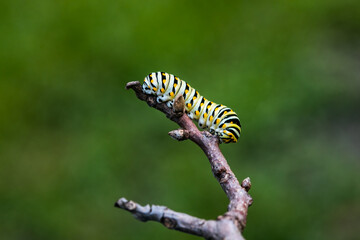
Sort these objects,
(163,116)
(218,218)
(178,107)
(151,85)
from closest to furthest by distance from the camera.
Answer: (218,218) < (178,107) < (151,85) < (163,116)

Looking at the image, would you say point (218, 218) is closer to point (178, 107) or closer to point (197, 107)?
point (178, 107)

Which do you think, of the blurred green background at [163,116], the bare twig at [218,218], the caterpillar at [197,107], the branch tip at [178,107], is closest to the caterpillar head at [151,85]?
the caterpillar at [197,107]

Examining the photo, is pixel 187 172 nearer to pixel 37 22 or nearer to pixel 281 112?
pixel 281 112

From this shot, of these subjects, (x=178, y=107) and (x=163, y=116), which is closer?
(x=178, y=107)

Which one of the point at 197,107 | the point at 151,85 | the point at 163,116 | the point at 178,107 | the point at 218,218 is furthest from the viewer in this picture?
the point at 163,116

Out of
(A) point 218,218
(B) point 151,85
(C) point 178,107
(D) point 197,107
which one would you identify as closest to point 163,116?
(D) point 197,107

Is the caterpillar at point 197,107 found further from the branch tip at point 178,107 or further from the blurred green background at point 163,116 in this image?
the blurred green background at point 163,116

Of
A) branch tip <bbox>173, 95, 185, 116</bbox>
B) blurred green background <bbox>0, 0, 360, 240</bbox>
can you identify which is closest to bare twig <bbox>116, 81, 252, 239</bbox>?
branch tip <bbox>173, 95, 185, 116</bbox>
